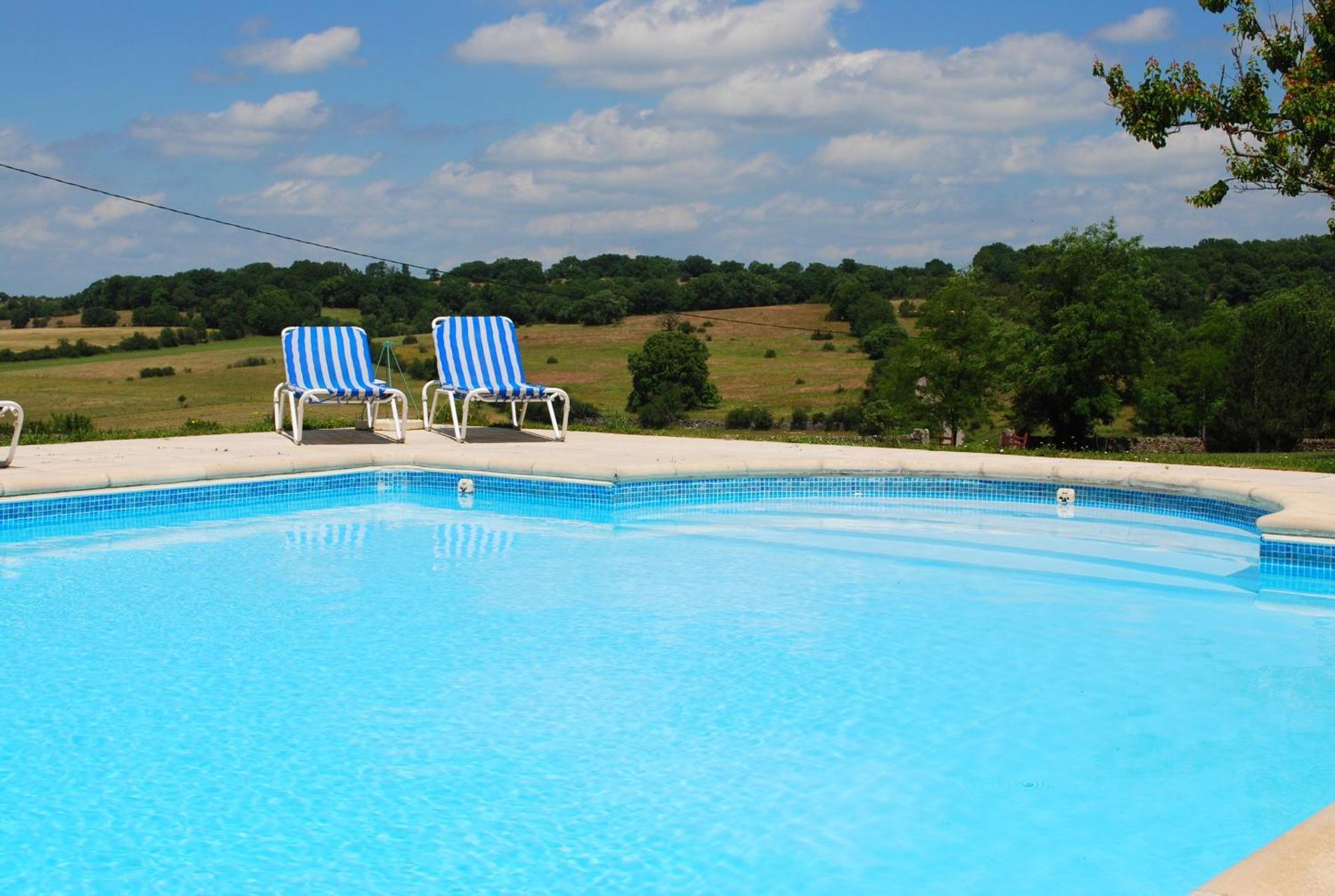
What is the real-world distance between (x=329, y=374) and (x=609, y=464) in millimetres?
3472

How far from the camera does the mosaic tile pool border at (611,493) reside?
7.97 metres

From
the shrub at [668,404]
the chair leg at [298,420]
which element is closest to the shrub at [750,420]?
the shrub at [668,404]

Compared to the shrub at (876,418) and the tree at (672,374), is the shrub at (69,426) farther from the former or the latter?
the tree at (672,374)

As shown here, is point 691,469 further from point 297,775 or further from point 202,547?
point 297,775

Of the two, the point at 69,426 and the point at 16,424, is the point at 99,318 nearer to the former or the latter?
the point at 69,426

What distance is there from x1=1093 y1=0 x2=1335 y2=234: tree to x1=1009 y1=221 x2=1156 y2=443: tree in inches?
774

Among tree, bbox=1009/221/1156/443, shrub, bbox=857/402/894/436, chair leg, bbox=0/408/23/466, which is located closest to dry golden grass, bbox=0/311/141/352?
shrub, bbox=857/402/894/436

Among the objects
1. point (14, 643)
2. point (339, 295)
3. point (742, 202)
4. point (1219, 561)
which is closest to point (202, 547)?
point (14, 643)

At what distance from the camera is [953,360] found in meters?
29.7

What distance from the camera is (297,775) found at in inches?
148

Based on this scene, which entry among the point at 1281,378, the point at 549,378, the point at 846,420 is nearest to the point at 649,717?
the point at 846,420

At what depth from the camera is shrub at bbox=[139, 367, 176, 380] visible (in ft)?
90.3

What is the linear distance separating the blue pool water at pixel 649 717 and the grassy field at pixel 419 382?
7141 mm

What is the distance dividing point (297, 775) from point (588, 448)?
7.08 meters
